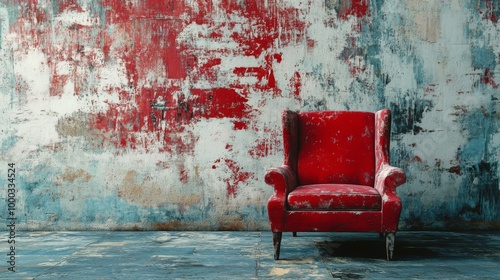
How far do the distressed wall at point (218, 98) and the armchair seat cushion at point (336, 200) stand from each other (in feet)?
4.22

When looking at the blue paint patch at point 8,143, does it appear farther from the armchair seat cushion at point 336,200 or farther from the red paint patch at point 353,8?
the red paint patch at point 353,8

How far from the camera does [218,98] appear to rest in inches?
188

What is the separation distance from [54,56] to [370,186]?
3.16m

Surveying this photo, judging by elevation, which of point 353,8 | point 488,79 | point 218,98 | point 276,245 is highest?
point 353,8

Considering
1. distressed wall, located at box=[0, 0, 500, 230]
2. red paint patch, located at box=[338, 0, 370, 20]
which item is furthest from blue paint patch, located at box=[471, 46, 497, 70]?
red paint patch, located at box=[338, 0, 370, 20]

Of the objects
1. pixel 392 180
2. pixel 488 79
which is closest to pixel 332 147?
pixel 392 180

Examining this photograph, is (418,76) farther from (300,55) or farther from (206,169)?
(206,169)

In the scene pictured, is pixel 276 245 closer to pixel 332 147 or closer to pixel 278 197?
pixel 278 197

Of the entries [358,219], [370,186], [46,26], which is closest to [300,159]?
[370,186]

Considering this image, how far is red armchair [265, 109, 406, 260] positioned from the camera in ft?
11.3

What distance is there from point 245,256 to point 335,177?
3.37 ft

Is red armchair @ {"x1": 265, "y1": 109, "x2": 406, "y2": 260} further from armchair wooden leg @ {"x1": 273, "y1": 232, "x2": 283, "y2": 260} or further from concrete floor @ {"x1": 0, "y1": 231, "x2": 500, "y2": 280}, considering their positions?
concrete floor @ {"x1": 0, "y1": 231, "x2": 500, "y2": 280}

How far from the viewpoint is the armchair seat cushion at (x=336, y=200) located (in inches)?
136

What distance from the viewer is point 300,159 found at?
415 centimetres
